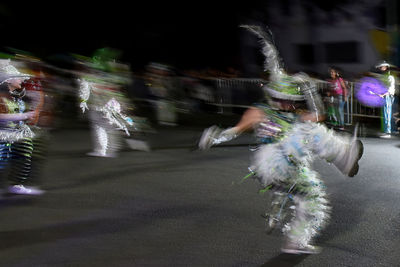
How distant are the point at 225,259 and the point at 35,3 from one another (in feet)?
98.0

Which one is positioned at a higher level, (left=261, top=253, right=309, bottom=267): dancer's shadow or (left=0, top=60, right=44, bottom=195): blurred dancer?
(left=0, top=60, right=44, bottom=195): blurred dancer

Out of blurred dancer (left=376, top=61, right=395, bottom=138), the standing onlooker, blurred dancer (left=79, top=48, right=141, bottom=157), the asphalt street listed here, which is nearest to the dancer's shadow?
the asphalt street

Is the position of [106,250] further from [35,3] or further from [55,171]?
[35,3]

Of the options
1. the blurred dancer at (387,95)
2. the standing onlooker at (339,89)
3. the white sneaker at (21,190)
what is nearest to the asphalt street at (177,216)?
the white sneaker at (21,190)

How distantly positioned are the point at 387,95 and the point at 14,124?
8514 millimetres

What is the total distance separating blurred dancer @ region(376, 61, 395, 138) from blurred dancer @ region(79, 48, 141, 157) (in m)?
5.83

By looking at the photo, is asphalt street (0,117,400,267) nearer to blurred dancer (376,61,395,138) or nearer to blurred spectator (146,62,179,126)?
blurred dancer (376,61,395,138)

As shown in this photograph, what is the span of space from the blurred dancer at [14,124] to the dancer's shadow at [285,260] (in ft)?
12.8

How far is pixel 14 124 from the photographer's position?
743cm

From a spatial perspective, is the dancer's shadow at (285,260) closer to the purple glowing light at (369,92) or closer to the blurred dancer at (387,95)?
the blurred dancer at (387,95)

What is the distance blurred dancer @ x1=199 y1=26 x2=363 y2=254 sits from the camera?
5.17 metres

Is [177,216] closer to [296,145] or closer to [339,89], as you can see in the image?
[296,145]

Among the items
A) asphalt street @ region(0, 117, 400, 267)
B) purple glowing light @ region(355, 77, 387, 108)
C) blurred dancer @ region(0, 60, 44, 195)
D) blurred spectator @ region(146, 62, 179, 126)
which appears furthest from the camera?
blurred spectator @ region(146, 62, 179, 126)

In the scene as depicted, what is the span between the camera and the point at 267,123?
537 centimetres
